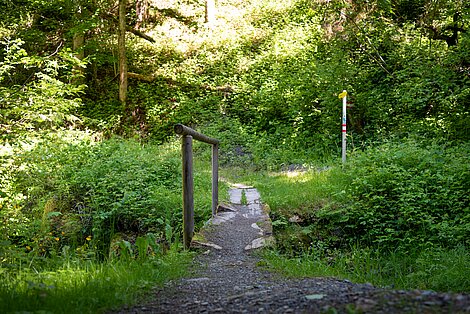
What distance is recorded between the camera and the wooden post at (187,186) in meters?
5.34

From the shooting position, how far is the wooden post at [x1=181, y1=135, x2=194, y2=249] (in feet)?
17.5

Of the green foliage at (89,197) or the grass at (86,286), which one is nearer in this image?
the grass at (86,286)

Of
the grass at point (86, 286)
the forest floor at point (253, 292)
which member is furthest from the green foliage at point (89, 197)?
the grass at point (86, 286)

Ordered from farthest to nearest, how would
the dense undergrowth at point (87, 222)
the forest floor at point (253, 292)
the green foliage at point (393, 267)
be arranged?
the green foliage at point (393, 267) < the dense undergrowth at point (87, 222) < the forest floor at point (253, 292)

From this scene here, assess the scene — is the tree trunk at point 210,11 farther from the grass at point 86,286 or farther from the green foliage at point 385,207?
the grass at point 86,286

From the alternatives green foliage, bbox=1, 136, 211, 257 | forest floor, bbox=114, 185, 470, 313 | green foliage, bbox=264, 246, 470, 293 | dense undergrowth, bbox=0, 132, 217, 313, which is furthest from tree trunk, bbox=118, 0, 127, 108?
green foliage, bbox=264, 246, 470, 293

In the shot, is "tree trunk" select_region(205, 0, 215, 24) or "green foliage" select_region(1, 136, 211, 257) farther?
"tree trunk" select_region(205, 0, 215, 24)

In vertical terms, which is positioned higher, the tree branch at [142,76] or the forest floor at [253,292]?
the tree branch at [142,76]

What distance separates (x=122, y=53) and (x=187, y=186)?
45.2 ft

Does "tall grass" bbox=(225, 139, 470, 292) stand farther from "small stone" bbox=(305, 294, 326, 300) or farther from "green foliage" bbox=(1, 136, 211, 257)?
"green foliage" bbox=(1, 136, 211, 257)

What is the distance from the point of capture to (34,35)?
17.5 metres

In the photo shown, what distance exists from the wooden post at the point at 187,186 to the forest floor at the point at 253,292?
16 centimetres

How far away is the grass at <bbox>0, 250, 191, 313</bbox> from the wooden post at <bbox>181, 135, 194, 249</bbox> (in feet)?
2.87

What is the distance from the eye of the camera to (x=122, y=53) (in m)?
17.8
